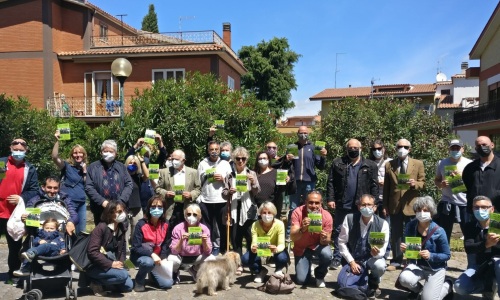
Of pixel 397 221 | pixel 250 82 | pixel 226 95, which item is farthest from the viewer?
pixel 250 82

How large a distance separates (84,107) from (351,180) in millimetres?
20493

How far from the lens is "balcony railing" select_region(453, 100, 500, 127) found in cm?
2597

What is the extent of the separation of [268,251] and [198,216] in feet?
3.90

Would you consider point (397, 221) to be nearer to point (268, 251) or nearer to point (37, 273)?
point (268, 251)

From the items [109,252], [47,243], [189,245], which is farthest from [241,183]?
[47,243]

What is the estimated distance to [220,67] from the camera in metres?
23.9

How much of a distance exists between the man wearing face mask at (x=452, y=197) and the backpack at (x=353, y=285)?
2.19 metres

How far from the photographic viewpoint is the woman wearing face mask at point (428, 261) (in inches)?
221

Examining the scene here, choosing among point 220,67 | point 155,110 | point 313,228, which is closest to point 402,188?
point 313,228

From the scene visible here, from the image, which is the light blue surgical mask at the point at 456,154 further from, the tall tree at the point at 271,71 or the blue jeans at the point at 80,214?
the tall tree at the point at 271,71

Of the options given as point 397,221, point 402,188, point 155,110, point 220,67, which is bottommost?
point 397,221

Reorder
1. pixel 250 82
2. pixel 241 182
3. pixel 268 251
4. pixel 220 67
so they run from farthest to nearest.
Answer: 1. pixel 250 82
2. pixel 220 67
3. pixel 241 182
4. pixel 268 251

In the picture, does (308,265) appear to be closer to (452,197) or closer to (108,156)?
(452,197)

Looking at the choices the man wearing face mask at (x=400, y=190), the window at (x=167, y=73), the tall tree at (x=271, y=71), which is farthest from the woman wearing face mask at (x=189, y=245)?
the tall tree at (x=271, y=71)
